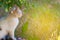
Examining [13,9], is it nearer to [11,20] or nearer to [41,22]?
[11,20]

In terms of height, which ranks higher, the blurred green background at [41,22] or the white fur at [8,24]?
the blurred green background at [41,22]

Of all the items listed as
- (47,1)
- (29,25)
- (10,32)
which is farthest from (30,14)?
(10,32)

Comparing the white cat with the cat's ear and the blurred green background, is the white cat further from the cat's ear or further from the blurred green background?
the blurred green background

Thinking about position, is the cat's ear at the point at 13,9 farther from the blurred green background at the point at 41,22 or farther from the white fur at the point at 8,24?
the blurred green background at the point at 41,22

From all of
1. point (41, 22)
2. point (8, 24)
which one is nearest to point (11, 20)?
point (8, 24)

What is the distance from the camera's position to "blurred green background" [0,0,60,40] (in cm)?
192

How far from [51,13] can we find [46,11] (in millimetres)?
58

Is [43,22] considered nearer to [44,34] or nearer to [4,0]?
[44,34]

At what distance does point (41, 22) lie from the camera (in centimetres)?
202

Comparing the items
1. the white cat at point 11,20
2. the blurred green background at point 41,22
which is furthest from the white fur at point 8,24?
the blurred green background at point 41,22

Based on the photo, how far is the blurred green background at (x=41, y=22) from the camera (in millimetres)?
1918

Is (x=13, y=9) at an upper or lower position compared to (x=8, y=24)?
upper

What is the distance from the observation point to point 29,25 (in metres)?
1.97

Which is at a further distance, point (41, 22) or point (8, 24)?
point (41, 22)
